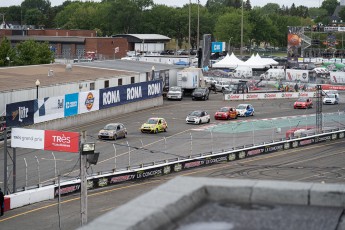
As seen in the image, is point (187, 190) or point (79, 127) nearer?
point (187, 190)

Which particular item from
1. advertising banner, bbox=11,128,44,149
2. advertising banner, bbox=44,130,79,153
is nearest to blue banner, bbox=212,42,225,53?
advertising banner, bbox=11,128,44,149

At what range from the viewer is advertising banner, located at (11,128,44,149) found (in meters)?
28.6

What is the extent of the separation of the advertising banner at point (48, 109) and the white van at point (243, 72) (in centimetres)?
5087

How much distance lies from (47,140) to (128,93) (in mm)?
32406

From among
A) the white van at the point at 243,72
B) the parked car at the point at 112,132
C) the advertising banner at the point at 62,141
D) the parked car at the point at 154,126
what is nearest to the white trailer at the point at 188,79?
the white van at the point at 243,72

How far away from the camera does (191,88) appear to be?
7562cm

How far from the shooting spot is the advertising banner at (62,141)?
90.9 feet

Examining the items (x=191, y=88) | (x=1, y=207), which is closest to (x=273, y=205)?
(x=1, y=207)

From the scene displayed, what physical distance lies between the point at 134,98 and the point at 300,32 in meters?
53.1

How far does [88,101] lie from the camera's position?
176 ft

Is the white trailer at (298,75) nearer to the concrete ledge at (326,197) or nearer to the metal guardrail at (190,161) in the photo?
the metal guardrail at (190,161)

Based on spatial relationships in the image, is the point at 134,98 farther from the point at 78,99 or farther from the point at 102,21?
the point at 102,21

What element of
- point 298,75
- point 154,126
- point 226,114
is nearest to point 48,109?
point 154,126

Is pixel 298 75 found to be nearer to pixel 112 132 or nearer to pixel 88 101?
pixel 88 101
